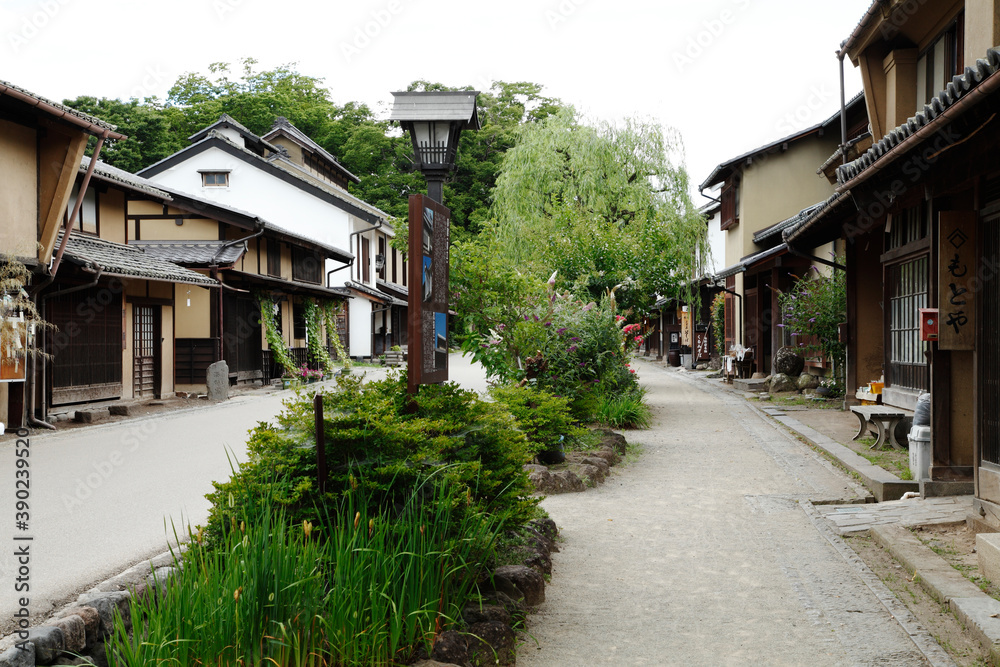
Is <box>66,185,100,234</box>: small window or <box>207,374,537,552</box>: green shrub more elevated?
<box>66,185,100,234</box>: small window

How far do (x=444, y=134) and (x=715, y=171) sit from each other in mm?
20059

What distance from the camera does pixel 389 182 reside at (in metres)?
47.6

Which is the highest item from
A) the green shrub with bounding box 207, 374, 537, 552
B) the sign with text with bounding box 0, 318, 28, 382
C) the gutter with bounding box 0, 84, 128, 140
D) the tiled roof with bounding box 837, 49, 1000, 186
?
the gutter with bounding box 0, 84, 128, 140

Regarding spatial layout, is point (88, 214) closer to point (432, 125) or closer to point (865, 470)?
point (432, 125)

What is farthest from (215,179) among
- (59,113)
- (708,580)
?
(708,580)

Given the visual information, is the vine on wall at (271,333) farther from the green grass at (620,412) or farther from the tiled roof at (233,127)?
the green grass at (620,412)

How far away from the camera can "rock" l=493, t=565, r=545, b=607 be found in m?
4.71

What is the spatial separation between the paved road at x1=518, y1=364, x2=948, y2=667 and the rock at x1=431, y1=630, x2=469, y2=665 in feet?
1.79

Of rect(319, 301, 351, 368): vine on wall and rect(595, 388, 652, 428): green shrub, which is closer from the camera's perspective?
rect(595, 388, 652, 428): green shrub

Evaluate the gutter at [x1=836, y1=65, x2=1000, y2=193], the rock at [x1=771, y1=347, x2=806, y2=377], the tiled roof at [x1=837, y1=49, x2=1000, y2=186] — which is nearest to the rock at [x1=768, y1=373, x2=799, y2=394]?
the rock at [x1=771, y1=347, x2=806, y2=377]

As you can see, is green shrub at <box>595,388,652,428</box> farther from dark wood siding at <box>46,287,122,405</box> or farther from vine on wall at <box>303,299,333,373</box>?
vine on wall at <box>303,299,333,373</box>

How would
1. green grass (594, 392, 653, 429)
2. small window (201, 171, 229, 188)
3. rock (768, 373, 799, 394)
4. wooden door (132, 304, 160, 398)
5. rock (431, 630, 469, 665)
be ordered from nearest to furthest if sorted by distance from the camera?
rock (431, 630, 469, 665) < green grass (594, 392, 653, 429) < wooden door (132, 304, 160, 398) < rock (768, 373, 799, 394) < small window (201, 171, 229, 188)

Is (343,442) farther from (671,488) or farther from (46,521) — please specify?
(671,488)

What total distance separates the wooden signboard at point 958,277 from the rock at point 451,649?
515 cm
